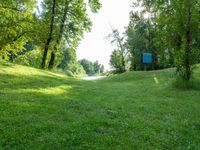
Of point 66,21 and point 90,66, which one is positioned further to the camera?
point 90,66

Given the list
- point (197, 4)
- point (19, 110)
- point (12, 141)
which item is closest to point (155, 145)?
point (12, 141)

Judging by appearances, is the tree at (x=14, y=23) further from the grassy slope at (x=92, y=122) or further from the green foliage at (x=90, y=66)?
the green foliage at (x=90, y=66)

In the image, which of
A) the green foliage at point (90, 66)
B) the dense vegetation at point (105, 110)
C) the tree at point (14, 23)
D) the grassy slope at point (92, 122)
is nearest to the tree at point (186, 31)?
the dense vegetation at point (105, 110)

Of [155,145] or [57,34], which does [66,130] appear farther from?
[57,34]

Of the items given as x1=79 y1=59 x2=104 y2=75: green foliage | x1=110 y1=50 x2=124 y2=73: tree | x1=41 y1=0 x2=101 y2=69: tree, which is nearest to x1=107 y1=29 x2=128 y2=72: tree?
x1=110 y1=50 x2=124 y2=73: tree

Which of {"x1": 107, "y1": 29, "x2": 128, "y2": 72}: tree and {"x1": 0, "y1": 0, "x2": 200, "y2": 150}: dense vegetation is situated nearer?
{"x1": 0, "y1": 0, "x2": 200, "y2": 150}: dense vegetation

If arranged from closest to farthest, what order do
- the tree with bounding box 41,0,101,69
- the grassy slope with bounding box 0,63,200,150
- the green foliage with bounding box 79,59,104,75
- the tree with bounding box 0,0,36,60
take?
the grassy slope with bounding box 0,63,200,150 < the tree with bounding box 0,0,36,60 < the tree with bounding box 41,0,101,69 < the green foliage with bounding box 79,59,104,75

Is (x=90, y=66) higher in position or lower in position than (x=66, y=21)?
lower

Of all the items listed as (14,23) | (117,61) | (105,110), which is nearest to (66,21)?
(14,23)

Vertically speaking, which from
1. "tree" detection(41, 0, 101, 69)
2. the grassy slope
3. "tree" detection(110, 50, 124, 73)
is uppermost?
"tree" detection(41, 0, 101, 69)

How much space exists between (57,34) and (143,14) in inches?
1066

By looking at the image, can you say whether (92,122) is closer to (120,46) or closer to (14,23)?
(14,23)

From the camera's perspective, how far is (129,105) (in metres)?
14.2

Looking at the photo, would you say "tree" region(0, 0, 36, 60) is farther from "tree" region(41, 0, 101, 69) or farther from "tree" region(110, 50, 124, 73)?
"tree" region(110, 50, 124, 73)
